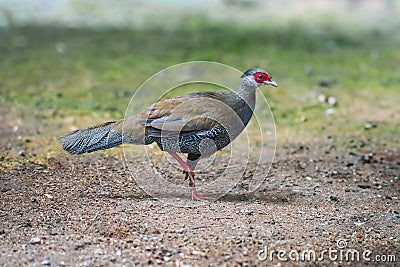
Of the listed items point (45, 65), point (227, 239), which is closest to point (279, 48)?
point (45, 65)

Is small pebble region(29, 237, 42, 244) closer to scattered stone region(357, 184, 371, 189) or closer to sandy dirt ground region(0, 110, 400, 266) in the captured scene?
sandy dirt ground region(0, 110, 400, 266)

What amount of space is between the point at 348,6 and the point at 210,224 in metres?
13.4

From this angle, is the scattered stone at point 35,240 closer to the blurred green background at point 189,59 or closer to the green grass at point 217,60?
the blurred green background at point 189,59

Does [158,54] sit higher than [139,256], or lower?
higher

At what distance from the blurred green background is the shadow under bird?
0.98 meters

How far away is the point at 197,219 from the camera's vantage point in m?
3.99

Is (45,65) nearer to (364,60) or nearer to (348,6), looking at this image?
(364,60)

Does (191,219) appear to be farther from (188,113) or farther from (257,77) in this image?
(257,77)

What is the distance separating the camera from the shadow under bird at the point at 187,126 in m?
4.29

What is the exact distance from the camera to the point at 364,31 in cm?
1228

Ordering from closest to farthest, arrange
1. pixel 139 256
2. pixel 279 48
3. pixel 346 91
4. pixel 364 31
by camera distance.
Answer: pixel 139 256 → pixel 346 91 → pixel 279 48 → pixel 364 31

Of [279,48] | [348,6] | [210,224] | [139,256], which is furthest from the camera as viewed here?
[348,6]
